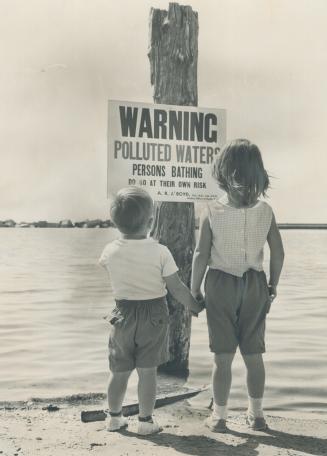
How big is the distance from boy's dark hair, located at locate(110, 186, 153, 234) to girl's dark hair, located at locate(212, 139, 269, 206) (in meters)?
0.47

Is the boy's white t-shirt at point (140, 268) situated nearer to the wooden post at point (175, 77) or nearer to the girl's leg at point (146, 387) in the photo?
the girl's leg at point (146, 387)

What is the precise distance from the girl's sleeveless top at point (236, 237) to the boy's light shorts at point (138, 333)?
41 cm

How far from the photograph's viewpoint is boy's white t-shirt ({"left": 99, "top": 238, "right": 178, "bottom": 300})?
3.73 meters

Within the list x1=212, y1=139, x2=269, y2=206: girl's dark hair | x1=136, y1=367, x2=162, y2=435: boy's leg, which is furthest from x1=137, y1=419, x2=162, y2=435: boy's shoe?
x1=212, y1=139, x2=269, y2=206: girl's dark hair

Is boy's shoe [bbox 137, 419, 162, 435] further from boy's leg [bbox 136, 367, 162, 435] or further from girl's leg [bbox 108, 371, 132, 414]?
girl's leg [bbox 108, 371, 132, 414]

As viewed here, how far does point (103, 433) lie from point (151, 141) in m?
1.85

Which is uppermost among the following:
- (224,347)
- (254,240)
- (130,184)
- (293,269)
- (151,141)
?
(151,141)

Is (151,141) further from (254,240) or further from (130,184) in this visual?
(254,240)

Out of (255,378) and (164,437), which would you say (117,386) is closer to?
(164,437)

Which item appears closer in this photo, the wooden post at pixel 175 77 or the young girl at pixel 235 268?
the young girl at pixel 235 268

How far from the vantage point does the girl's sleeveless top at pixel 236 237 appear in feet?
12.5

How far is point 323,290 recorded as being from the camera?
38.0 feet

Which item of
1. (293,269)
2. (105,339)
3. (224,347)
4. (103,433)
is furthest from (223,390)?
(293,269)

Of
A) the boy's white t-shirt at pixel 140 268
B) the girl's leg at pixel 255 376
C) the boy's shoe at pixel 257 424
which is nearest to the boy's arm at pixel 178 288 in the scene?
the boy's white t-shirt at pixel 140 268
